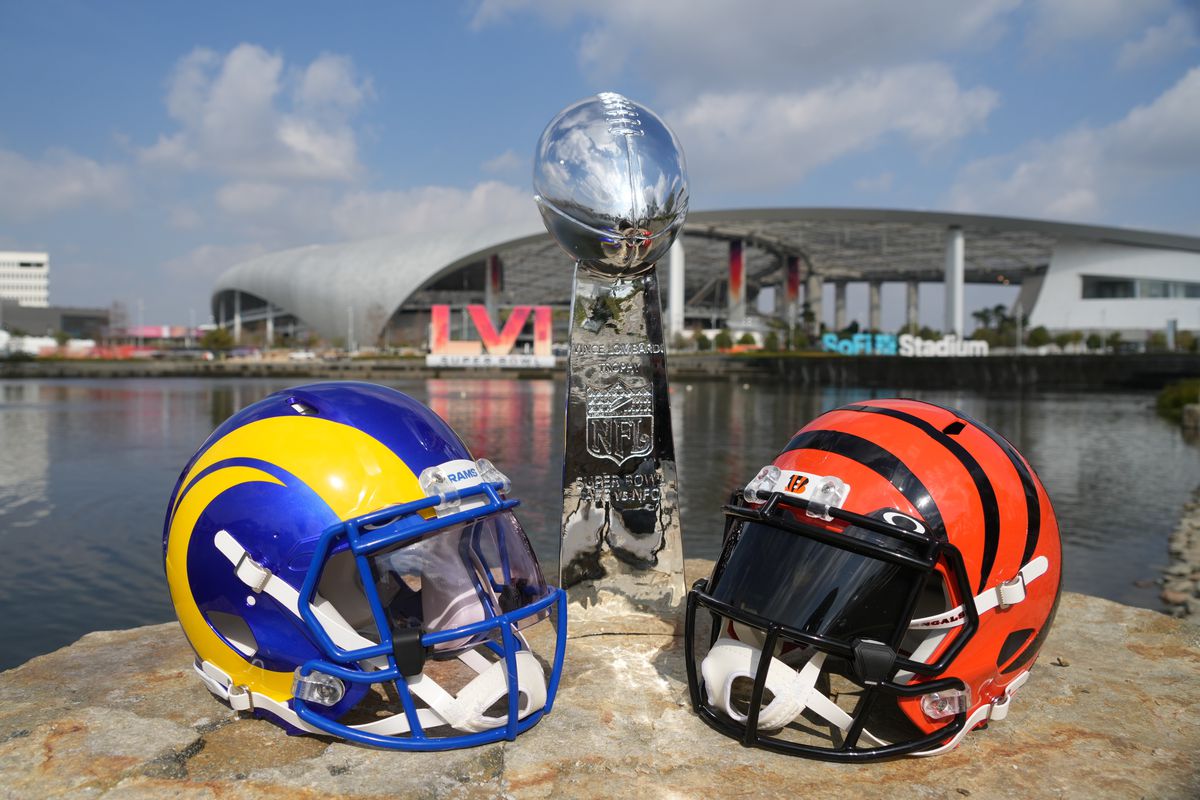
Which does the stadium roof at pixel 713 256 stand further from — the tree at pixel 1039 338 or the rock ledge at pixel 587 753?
the rock ledge at pixel 587 753

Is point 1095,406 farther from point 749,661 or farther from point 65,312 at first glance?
point 65,312

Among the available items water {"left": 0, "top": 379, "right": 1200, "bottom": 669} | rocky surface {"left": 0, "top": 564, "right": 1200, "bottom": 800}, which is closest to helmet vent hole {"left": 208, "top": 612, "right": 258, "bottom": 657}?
rocky surface {"left": 0, "top": 564, "right": 1200, "bottom": 800}

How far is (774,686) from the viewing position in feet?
11.0

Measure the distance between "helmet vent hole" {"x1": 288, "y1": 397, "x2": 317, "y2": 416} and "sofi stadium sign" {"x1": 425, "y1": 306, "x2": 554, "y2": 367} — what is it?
215 ft

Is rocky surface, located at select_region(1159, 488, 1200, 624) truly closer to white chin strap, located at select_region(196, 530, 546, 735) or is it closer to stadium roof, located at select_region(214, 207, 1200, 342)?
white chin strap, located at select_region(196, 530, 546, 735)

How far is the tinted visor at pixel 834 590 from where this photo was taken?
3.25 m

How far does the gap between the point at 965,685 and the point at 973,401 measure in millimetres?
40301

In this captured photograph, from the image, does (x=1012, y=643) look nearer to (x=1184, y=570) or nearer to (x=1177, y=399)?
(x=1184, y=570)

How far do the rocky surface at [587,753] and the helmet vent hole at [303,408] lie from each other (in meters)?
1.33

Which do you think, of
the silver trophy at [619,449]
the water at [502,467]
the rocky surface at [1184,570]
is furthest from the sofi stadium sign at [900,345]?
the silver trophy at [619,449]

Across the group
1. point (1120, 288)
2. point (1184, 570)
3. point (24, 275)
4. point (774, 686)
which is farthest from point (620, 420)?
point (24, 275)

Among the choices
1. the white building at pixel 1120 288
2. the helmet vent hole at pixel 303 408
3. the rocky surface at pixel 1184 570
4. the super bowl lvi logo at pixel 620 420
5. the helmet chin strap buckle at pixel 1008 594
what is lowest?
the rocky surface at pixel 1184 570

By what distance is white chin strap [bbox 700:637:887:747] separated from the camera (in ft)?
10.8

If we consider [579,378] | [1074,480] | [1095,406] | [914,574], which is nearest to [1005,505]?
[914,574]
